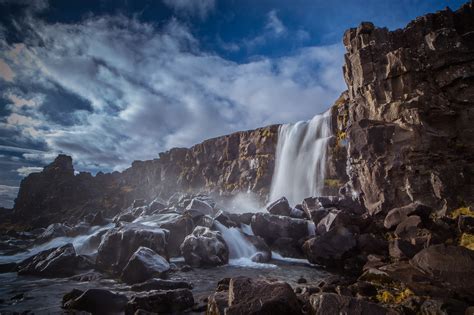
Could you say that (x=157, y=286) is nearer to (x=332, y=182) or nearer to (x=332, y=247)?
(x=332, y=247)

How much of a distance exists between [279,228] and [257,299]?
18.9 metres

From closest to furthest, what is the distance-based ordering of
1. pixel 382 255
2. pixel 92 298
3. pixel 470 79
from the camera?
pixel 92 298, pixel 382 255, pixel 470 79

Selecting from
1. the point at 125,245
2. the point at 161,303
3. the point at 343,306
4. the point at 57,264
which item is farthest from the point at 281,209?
the point at 343,306

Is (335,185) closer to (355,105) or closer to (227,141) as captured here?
(355,105)

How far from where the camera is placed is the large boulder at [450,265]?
11586 mm

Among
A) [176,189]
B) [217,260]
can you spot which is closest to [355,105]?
[217,260]

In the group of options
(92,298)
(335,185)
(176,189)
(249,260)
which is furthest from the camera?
(176,189)

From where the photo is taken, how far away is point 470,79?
27.7 meters

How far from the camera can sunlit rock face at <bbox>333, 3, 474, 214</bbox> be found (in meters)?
25.3

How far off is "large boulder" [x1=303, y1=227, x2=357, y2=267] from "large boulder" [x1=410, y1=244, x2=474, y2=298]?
681cm

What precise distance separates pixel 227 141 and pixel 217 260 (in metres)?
73.3

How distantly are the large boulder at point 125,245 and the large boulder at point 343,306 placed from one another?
49.6 feet

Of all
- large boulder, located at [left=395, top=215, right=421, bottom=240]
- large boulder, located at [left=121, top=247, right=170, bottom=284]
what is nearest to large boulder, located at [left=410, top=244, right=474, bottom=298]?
large boulder, located at [left=395, top=215, right=421, bottom=240]

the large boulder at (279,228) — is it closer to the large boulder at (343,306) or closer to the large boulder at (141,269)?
the large boulder at (141,269)
